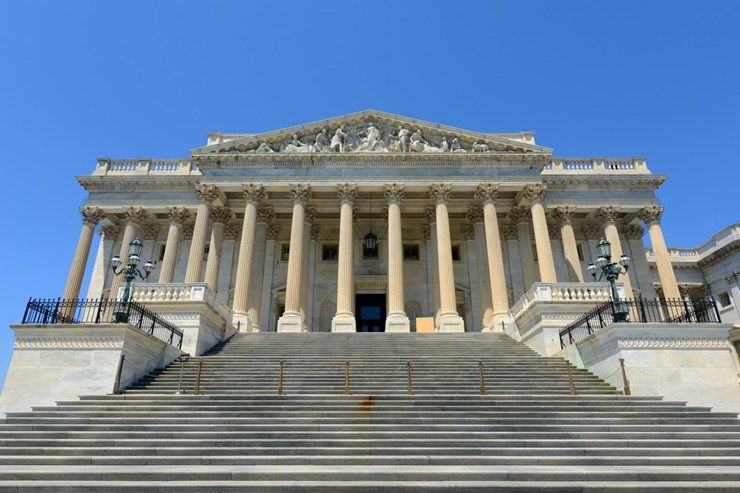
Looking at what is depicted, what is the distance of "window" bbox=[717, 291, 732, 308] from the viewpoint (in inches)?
1500

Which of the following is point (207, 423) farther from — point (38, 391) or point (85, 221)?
point (85, 221)

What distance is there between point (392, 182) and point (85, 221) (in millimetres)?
21679

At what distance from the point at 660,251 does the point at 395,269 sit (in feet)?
61.4

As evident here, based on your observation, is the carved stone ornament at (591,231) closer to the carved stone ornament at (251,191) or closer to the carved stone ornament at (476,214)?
the carved stone ornament at (476,214)

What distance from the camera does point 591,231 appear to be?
3444 cm

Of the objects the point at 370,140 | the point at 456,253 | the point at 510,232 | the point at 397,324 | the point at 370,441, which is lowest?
the point at 370,441

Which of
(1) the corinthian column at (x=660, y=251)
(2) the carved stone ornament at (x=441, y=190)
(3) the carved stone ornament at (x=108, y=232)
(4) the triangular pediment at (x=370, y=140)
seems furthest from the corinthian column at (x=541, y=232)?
(3) the carved stone ornament at (x=108, y=232)

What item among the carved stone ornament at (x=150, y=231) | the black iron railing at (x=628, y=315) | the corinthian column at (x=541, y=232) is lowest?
the black iron railing at (x=628, y=315)

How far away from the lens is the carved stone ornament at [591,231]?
34.2 m

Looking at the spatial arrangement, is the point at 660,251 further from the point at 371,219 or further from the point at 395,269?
the point at 371,219

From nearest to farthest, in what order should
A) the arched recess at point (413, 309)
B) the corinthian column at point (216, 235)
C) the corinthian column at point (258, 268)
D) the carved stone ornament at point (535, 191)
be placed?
the corinthian column at point (258, 268) < the corinthian column at point (216, 235) < the carved stone ornament at point (535, 191) < the arched recess at point (413, 309)

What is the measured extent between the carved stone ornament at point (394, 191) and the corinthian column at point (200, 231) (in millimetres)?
11134

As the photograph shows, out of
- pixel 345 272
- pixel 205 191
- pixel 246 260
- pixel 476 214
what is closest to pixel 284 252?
pixel 246 260

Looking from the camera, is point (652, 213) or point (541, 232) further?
point (652, 213)
